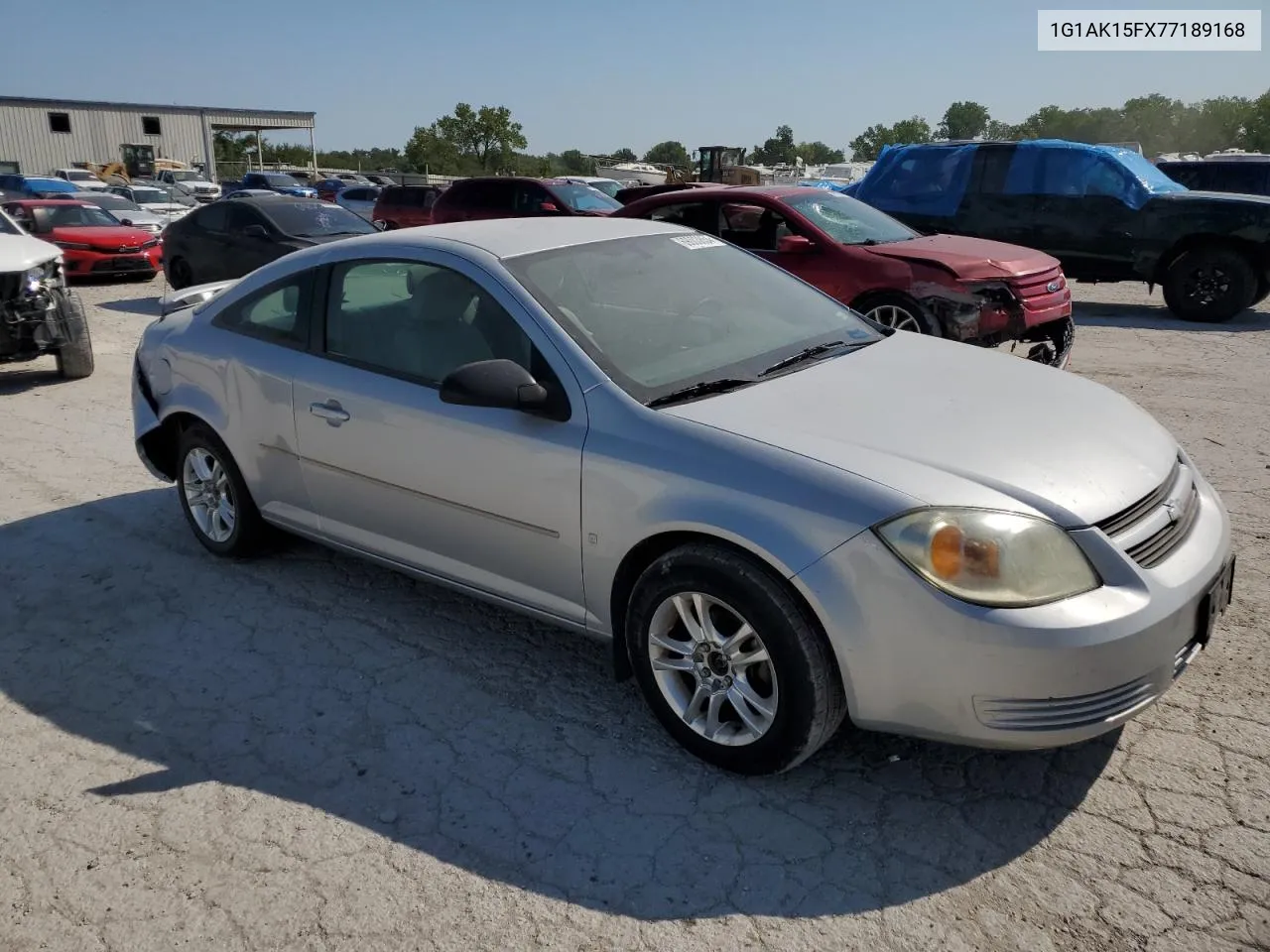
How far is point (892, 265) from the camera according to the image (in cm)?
765

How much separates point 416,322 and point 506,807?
72.6 inches

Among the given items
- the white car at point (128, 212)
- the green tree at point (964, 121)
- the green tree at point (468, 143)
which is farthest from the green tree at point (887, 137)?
the white car at point (128, 212)

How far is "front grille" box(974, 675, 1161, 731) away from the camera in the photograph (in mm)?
2635

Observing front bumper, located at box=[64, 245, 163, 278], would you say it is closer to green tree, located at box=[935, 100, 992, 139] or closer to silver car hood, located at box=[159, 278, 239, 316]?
silver car hood, located at box=[159, 278, 239, 316]

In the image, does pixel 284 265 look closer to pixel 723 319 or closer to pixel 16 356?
pixel 723 319

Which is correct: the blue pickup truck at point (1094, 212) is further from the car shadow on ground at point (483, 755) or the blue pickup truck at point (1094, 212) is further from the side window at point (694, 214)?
the car shadow on ground at point (483, 755)

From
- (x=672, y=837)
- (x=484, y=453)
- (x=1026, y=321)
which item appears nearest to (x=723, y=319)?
(x=484, y=453)

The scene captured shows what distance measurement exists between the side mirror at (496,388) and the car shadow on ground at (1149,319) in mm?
9831

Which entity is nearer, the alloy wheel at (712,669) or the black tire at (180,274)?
the alloy wheel at (712,669)

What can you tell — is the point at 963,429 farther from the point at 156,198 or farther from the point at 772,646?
the point at 156,198

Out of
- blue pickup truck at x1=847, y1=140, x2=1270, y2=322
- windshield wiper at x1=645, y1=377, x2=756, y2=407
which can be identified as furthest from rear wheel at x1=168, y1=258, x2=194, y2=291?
windshield wiper at x1=645, y1=377, x2=756, y2=407

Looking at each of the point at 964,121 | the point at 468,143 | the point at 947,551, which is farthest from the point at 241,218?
the point at 964,121

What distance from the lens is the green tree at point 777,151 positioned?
90.4m

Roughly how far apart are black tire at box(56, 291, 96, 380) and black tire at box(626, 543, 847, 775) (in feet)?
23.9
